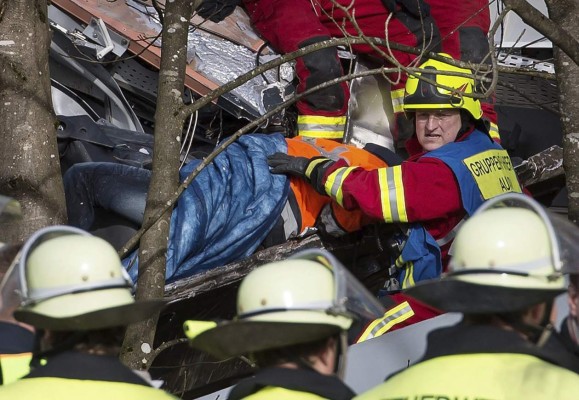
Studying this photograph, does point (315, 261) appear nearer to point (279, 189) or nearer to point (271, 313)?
point (271, 313)

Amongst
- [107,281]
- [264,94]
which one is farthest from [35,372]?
[264,94]

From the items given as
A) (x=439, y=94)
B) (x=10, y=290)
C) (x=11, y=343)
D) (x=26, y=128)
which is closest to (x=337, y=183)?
(x=439, y=94)

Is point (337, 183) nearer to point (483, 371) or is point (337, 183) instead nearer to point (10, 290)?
point (10, 290)

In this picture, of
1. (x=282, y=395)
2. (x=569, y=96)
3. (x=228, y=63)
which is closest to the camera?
(x=282, y=395)

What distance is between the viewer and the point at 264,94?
6824mm

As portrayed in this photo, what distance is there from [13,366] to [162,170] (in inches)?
47.3

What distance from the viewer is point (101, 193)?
19.0ft

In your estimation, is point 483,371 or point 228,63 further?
point 228,63

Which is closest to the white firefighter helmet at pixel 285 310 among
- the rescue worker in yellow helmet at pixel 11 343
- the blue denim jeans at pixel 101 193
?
the rescue worker in yellow helmet at pixel 11 343

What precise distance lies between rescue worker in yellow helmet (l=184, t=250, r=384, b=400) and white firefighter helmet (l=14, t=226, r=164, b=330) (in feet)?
0.65

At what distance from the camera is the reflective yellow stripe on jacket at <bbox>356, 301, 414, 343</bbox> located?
212 inches

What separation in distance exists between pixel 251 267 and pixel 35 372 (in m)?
2.90

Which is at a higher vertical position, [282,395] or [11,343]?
[282,395]

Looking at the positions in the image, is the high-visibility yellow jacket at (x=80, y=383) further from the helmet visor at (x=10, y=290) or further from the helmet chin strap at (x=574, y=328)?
the helmet chin strap at (x=574, y=328)
